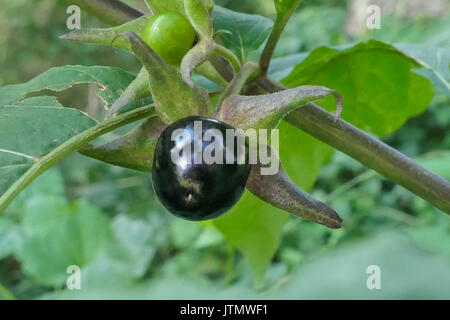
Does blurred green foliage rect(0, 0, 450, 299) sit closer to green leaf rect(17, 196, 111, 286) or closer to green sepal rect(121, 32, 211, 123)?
green leaf rect(17, 196, 111, 286)

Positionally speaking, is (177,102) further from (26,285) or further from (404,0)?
(404,0)

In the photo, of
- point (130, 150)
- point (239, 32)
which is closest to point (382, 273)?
point (130, 150)

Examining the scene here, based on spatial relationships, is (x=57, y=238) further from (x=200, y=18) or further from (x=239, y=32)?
(x=200, y=18)

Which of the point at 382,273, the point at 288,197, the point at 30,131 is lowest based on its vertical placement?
the point at 382,273

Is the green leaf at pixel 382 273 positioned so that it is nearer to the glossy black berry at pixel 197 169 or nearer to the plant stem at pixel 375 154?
the glossy black berry at pixel 197 169

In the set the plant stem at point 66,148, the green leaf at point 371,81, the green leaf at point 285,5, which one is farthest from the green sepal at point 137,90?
the green leaf at point 371,81

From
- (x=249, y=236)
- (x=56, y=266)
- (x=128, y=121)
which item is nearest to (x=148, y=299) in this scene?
(x=128, y=121)

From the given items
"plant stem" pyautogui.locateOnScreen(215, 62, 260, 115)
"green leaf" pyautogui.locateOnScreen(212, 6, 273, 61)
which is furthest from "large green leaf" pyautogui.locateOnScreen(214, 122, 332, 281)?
"plant stem" pyautogui.locateOnScreen(215, 62, 260, 115)
